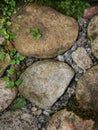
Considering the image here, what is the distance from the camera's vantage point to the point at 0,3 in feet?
12.6

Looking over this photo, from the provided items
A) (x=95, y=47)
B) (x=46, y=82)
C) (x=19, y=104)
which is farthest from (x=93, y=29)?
(x=19, y=104)

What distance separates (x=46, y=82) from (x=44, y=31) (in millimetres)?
613

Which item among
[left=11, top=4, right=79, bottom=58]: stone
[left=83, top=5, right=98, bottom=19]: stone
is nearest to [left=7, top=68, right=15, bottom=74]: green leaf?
[left=11, top=4, right=79, bottom=58]: stone

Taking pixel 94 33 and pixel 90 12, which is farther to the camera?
pixel 90 12

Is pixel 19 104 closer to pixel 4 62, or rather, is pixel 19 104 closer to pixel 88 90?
pixel 4 62

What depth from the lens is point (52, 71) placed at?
3.66m

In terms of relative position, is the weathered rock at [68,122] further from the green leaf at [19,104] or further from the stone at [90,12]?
the stone at [90,12]

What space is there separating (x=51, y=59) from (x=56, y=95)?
1.53 ft

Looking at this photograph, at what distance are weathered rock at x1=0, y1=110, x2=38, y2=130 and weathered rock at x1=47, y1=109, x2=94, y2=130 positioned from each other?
0.26 meters

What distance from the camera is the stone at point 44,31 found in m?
3.65

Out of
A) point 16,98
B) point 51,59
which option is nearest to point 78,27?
point 51,59

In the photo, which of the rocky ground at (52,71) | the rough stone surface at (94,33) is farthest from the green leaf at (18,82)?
the rough stone surface at (94,33)

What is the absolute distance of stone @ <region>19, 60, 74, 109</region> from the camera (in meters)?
3.61

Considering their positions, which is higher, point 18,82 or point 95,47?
point 95,47
